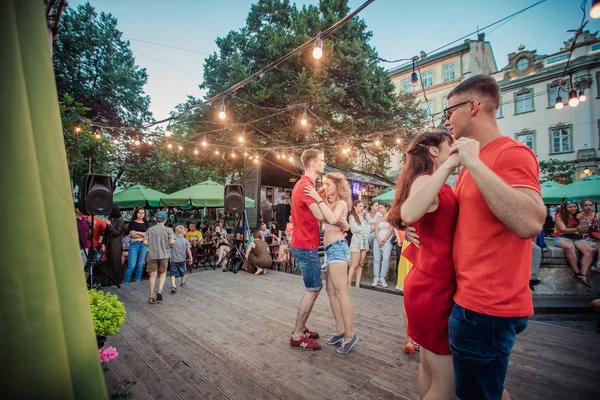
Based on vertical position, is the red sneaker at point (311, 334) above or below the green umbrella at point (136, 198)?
below

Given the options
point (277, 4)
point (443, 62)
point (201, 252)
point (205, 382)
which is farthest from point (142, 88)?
point (443, 62)

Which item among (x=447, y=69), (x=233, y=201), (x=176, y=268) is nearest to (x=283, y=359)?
(x=176, y=268)

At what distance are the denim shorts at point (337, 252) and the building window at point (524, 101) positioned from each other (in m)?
28.0

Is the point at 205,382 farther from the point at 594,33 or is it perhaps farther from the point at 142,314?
the point at 594,33

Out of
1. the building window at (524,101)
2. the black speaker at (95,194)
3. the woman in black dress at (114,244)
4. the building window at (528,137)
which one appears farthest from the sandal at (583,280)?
the building window at (524,101)

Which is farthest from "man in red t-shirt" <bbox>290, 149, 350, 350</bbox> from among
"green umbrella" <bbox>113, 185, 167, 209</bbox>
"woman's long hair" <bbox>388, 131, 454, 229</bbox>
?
"green umbrella" <bbox>113, 185, 167, 209</bbox>

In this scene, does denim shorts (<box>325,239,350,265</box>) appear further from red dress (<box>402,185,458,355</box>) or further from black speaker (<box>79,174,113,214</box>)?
black speaker (<box>79,174,113,214</box>)

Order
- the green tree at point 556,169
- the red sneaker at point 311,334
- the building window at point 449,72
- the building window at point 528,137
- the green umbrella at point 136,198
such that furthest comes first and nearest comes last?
the building window at point 449,72, the building window at point 528,137, the green tree at point 556,169, the green umbrella at point 136,198, the red sneaker at point 311,334

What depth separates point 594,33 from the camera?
19.2 metres

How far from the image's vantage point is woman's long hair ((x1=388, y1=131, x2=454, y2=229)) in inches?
56.0

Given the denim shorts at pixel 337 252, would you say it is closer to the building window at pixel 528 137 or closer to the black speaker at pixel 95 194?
the black speaker at pixel 95 194

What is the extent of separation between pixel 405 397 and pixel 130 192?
12.3 metres

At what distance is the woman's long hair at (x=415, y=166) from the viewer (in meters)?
1.42

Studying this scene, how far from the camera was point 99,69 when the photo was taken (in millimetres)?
16141
